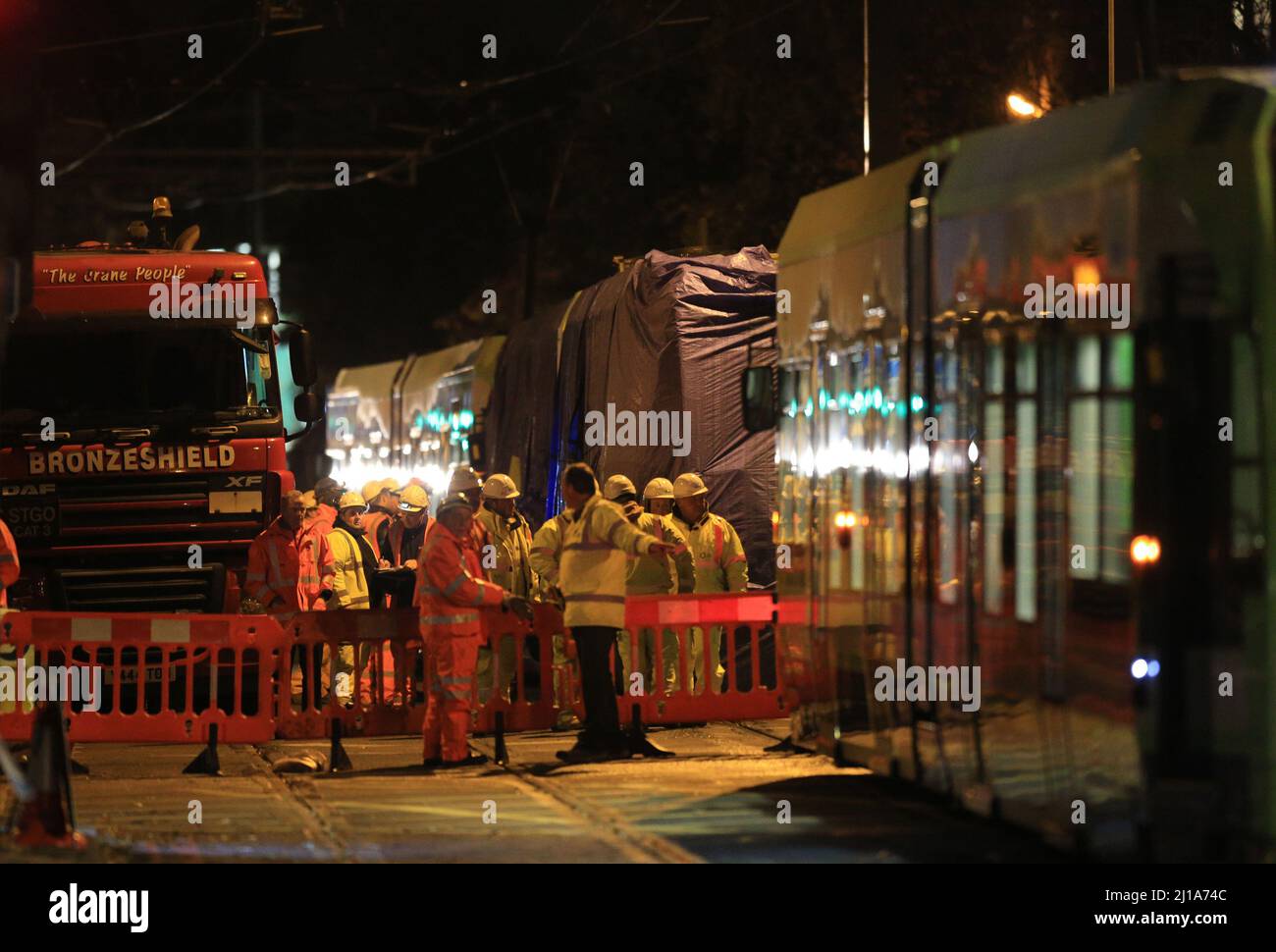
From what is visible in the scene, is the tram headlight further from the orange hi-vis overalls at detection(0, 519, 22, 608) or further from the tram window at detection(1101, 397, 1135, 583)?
the orange hi-vis overalls at detection(0, 519, 22, 608)

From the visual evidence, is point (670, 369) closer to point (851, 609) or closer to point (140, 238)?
point (140, 238)

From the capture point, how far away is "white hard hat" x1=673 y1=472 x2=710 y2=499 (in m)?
17.7

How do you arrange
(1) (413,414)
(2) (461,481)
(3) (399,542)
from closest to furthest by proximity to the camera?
1. (2) (461,481)
2. (3) (399,542)
3. (1) (413,414)

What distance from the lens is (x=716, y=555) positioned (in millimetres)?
17906

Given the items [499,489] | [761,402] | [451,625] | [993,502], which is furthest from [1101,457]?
[499,489]

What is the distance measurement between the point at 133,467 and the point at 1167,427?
11.1m

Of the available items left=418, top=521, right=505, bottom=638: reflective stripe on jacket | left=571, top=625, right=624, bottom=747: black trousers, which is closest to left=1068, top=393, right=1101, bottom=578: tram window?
left=418, top=521, right=505, bottom=638: reflective stripe on jacket

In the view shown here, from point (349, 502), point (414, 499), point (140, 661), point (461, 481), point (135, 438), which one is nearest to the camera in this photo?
point (461, 481)

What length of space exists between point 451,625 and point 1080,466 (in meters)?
5.79

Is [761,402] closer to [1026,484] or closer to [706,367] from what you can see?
[1026,484]

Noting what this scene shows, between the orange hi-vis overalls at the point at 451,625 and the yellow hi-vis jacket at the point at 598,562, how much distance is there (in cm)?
54

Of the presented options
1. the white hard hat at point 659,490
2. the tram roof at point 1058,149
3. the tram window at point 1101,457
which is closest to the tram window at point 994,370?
the tram roof at point 1058,149

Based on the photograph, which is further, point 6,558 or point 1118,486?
point 6,558
